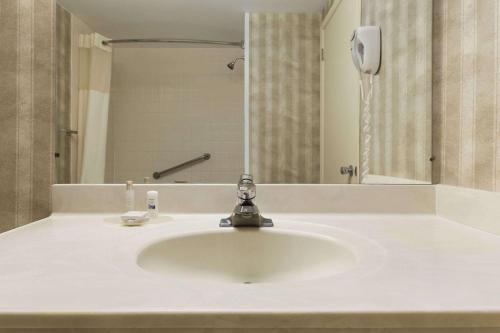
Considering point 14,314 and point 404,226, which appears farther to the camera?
point 404,226

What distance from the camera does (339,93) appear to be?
3.70 ft

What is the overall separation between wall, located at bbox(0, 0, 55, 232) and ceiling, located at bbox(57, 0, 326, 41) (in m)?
0.14

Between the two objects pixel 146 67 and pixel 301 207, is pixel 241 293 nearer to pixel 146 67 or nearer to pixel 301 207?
pixel 301 207

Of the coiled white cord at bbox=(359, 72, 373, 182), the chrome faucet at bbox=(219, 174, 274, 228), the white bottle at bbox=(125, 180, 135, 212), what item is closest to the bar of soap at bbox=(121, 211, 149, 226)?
the white bottle at bbox=(125, 180, 135, 212)

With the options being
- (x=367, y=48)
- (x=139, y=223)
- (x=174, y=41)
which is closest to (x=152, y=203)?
(x=139, y=223)

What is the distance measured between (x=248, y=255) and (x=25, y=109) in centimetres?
77

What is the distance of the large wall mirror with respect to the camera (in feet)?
3.59

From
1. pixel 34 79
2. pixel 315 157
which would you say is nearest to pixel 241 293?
pixel 315 157

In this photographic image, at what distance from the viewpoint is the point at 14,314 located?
1.32 feet

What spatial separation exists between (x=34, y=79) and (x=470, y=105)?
1240 mm

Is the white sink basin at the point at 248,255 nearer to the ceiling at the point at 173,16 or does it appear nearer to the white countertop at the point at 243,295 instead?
the white countertop at the point at 243,295

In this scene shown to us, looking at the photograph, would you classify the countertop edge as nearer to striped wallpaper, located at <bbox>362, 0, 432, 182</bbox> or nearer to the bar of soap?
the bar of soap

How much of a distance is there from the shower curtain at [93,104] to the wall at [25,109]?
0.09 m

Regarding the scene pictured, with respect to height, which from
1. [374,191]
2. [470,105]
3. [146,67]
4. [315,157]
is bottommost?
[374,191]
